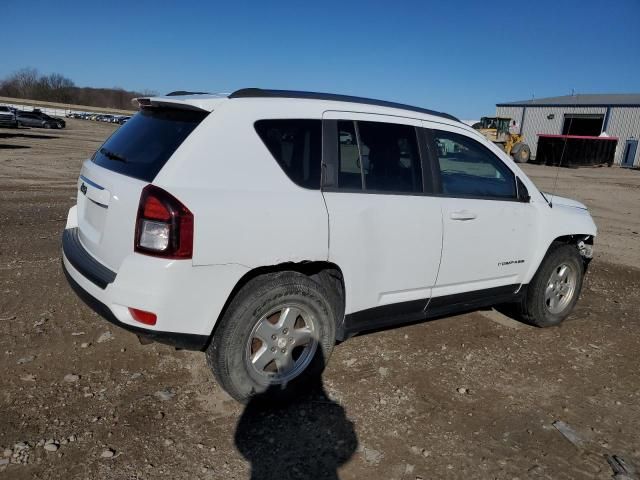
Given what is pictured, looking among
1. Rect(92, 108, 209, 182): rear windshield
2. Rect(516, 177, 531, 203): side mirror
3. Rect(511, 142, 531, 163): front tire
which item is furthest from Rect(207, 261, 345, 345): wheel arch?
Rect(511, 142, 531, 163): front tire

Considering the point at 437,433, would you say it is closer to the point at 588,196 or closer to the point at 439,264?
the point at 439,264

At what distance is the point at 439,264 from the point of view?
3.72 m

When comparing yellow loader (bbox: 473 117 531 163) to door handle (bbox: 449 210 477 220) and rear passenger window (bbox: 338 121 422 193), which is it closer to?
door handle (bbox: 449 210 477 220)

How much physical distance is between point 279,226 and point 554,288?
3.15 meters

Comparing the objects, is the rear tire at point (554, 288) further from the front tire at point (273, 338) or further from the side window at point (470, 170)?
the front tire at point (273, 338)

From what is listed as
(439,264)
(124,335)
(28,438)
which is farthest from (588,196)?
(28,438)

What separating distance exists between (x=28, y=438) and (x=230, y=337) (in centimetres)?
120

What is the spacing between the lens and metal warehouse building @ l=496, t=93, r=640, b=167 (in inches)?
1582

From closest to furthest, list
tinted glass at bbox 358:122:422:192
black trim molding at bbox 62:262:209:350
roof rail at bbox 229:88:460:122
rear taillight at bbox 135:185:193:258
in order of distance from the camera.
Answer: rear taillight at bbox 135:185:193:258 → black trim molding at bbox 62:262:209:350 → roof rail at bbox 229:88:460:122 → tinted glass at bbox 358:122:422:192

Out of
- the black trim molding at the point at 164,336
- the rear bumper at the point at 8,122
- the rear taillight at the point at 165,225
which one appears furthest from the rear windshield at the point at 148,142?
the rear bumper at the point at 8,122

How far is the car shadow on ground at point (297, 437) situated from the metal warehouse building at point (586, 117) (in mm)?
40182

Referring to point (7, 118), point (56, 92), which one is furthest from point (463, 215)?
point (56, 92)

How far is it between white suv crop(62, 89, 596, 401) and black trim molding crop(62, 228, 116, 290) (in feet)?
0.04

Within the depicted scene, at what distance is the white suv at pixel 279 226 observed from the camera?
2748 mm
